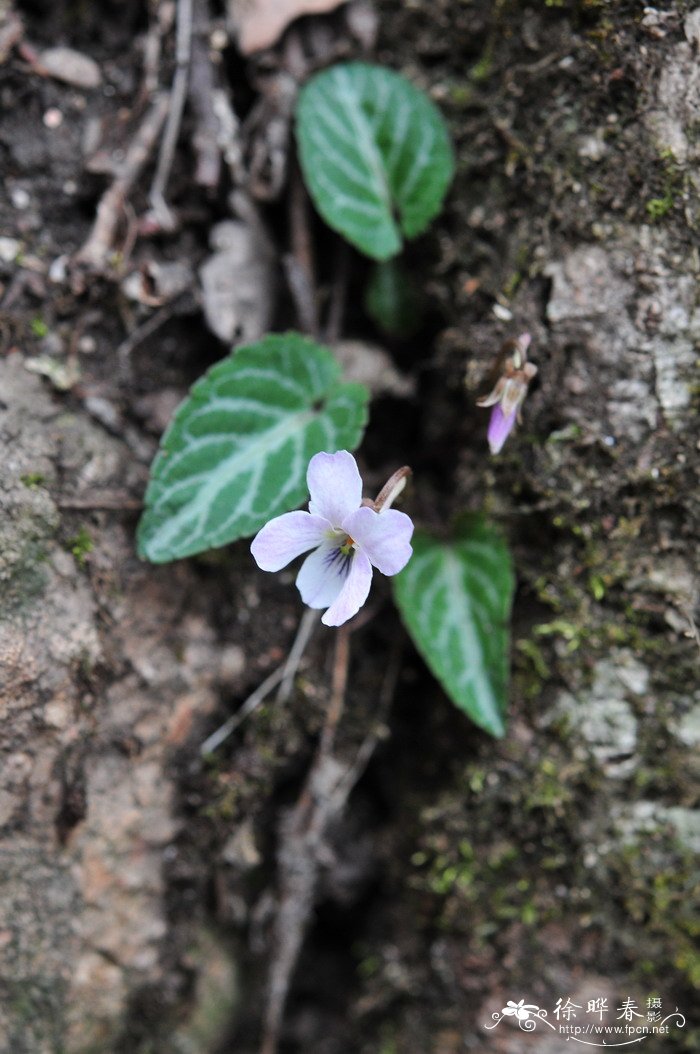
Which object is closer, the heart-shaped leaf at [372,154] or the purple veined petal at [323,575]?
the purple veined petal at [323,575]

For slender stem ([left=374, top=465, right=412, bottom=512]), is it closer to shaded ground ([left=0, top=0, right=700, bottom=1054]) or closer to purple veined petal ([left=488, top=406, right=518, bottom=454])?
purple veined petal ([left=488, top=406, right=518, bottom=454])

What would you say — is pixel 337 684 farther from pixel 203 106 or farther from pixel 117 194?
pixel 203 106

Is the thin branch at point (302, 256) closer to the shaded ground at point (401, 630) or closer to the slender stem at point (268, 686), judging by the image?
the shaded ground at point (401, 630)

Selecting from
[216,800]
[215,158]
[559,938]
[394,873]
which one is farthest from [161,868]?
[215,158]

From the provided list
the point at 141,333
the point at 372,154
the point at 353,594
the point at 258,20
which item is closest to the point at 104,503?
the point at 141,333

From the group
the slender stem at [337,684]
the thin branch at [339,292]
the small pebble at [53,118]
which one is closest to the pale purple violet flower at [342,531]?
the slender stem at [337,684]

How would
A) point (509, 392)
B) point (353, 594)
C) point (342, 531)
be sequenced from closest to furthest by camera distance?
1. point (353, 594)
2. point (342, 531)
3. point (509, 392)

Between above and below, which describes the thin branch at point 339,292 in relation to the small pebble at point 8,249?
below
